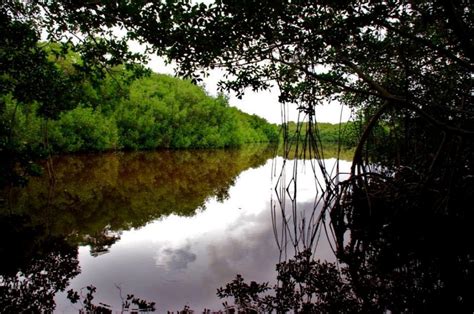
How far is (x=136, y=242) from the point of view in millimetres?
6000

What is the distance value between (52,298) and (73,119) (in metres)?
22.3

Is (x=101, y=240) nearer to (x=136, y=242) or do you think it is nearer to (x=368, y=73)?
(x=136, y=242)

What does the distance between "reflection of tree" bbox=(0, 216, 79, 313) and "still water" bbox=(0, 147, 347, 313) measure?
0.04 ft

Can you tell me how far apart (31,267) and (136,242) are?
1.92m

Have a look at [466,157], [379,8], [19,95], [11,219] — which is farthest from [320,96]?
[11,219]

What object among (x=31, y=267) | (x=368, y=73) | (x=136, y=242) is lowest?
(x=136, y=242)

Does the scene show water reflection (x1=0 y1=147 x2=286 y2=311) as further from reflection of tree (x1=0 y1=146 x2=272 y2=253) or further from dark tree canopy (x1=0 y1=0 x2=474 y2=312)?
dark tree canopy (x1=0 y1=0 x2=474 y2=312)

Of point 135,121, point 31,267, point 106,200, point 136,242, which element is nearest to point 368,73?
point 136,242

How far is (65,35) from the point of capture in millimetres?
5238

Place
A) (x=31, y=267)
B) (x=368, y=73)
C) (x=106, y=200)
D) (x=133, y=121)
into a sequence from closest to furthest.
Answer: (x=31, y=267)
(x=368, y=73)
(x=106, y=200)
(x=133, y=121)

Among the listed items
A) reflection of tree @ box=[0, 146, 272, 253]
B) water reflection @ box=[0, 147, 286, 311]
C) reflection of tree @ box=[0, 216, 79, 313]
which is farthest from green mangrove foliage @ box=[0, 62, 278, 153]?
reflection of tree @ box=[0, 216, 79, 313]

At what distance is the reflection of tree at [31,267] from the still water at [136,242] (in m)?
0.01

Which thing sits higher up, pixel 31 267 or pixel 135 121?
pixel 135 121

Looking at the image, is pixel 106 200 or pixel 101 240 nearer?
pixel 101 240
